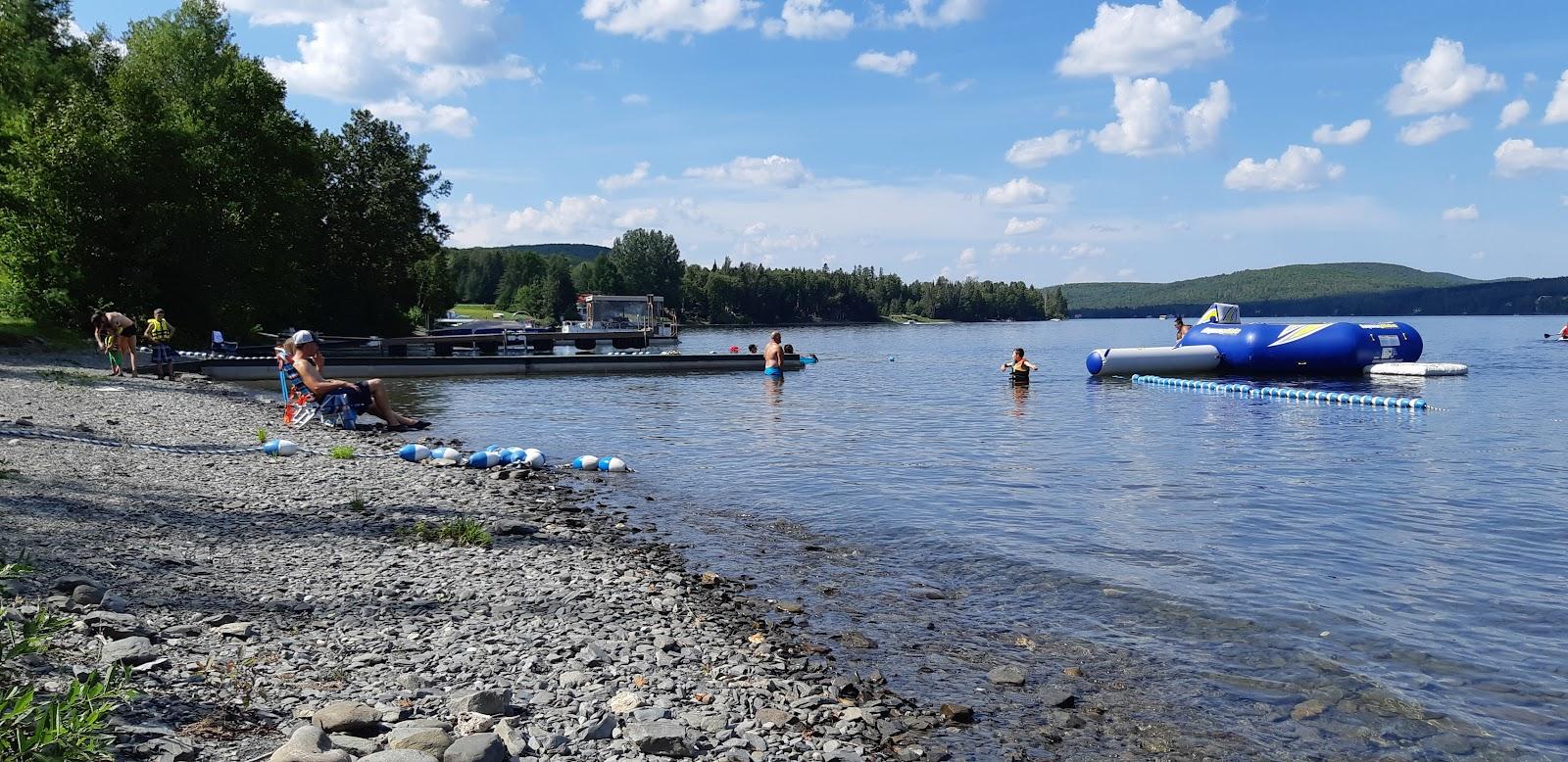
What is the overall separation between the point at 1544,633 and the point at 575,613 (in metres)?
7.86

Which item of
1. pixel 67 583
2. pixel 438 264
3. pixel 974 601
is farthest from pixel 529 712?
pixel 438 264

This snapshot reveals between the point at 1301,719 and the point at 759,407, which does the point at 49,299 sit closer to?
the point at 759,407

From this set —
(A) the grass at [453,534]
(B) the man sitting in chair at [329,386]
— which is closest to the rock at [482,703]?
(A) the grass at [453,534]

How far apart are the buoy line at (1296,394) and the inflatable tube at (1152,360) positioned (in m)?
0.69

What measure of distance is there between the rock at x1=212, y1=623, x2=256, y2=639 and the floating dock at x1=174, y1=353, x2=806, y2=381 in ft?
100

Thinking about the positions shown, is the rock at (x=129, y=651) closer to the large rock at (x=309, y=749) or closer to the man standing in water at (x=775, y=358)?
the large rock at (x=309, y=749)

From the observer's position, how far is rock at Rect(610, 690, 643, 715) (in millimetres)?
5707

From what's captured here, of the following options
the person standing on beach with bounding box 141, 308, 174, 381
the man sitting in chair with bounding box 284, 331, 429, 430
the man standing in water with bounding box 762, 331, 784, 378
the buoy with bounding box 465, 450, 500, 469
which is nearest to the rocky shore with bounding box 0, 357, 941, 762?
the buoy with bounding box 465, 450, 500, 469

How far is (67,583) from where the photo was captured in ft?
21.5

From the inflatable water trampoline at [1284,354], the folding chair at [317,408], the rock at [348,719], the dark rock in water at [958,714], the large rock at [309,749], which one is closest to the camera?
the large rock at [309,749]

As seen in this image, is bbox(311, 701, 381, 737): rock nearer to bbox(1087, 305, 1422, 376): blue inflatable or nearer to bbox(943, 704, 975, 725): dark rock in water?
bbox(943, 704, 975, 725): dark rock in water

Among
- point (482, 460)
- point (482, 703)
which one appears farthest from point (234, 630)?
point (482, 460)

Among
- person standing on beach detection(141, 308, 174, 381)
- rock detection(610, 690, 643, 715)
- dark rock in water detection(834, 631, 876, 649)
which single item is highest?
person standing on beach detection(141, 308, 174, 381)

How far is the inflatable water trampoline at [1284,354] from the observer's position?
38.7 m
